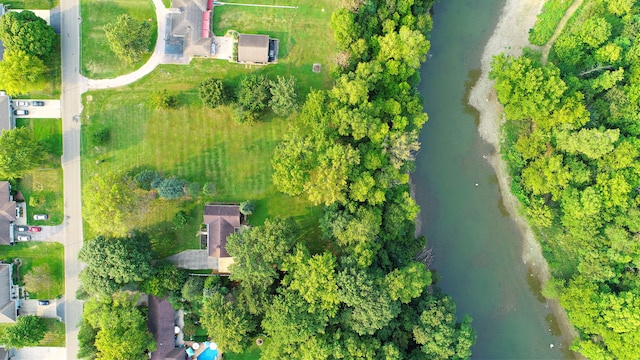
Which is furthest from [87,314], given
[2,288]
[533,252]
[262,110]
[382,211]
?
[533,252]

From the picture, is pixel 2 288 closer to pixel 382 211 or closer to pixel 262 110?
pixel 262 110

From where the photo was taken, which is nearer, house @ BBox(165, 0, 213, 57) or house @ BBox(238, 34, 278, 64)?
house @ BBox(238, 34, 278, 64)

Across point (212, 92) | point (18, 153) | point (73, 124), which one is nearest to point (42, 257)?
point (18, 153)

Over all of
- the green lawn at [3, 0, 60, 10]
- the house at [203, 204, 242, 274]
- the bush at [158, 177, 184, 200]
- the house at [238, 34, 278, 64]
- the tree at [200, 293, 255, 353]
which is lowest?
the tree at [200, 293, 255, 353]

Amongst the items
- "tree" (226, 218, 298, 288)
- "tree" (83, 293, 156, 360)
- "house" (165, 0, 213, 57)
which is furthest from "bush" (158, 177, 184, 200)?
"house" (165, 0, 213, 57)

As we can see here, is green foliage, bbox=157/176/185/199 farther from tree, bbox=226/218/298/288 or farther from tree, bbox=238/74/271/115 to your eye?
tree, bbox=238/74/271/115
